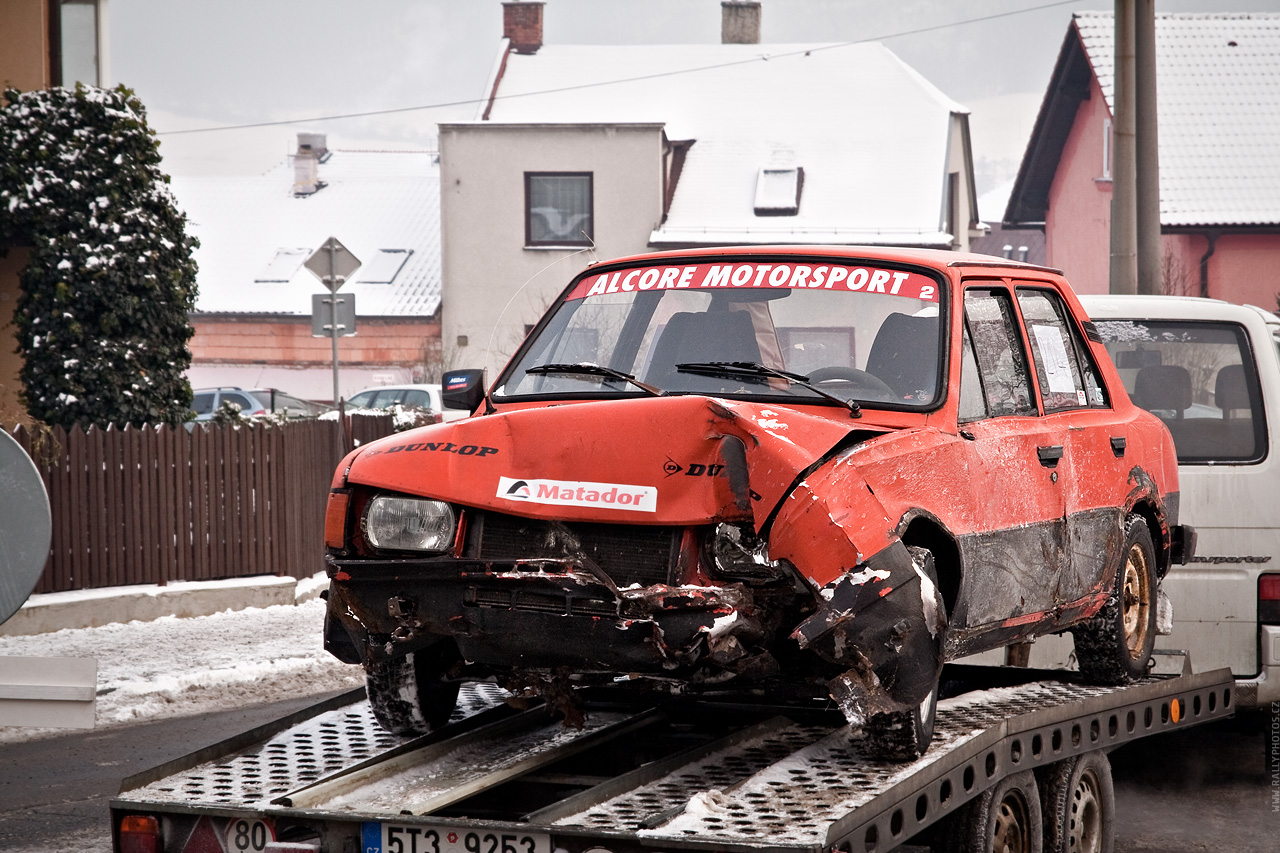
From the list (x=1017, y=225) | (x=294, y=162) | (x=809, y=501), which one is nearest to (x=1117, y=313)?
(x=809, y=501)

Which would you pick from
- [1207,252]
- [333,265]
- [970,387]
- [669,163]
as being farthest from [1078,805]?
[669,163]

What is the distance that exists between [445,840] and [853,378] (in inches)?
85.7

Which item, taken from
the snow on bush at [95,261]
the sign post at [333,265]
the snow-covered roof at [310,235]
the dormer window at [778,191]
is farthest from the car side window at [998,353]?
the snow-covered roof at [310,235]

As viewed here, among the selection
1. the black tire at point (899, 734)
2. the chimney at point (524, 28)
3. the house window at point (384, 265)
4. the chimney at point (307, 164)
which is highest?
the chimney at point (524, 28)

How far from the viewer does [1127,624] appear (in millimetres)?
6285

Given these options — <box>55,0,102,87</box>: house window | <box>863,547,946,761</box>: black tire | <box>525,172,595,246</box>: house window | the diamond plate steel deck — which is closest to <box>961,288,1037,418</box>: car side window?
<box>863,547,946,761</box>: black tire

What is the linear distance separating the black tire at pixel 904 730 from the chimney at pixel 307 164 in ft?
167

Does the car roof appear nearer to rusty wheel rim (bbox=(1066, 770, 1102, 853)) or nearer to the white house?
rusty wheel rim (bbox=(1066, 770, 1102, 853))

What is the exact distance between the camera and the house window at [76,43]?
680 inches

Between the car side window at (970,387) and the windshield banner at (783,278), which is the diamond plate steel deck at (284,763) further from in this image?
the car side window at (970,387)

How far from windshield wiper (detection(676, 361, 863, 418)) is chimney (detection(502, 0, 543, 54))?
128 feet

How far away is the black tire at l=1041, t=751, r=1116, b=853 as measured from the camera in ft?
17.3

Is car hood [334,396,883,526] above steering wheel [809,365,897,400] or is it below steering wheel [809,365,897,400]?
below

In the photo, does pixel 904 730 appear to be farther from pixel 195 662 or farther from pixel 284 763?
pixel 195 662
